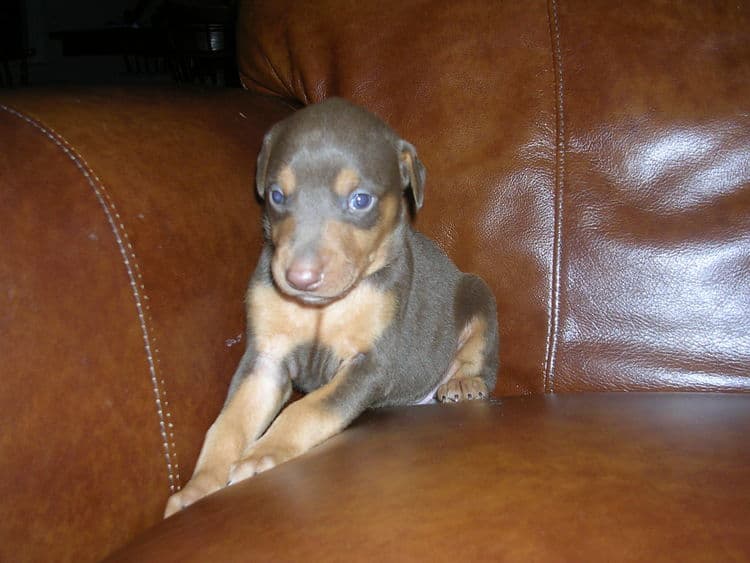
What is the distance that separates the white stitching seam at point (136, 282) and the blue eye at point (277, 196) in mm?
513

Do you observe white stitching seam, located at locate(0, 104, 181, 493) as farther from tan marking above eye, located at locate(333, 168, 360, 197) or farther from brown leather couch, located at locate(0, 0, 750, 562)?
tan marking above eye, located at locate(333, 168, 360, 197)

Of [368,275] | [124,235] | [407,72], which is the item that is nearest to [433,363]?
[368,275]

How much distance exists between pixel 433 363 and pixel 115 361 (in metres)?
1.23

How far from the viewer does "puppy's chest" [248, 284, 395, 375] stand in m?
2.41

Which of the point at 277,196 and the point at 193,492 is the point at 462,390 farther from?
the point at 193,492

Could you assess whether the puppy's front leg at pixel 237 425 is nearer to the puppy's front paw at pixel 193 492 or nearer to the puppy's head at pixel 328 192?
the puppy's front paw at pixel 193 492

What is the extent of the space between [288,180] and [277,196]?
0.08 m

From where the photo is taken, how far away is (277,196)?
2.24m

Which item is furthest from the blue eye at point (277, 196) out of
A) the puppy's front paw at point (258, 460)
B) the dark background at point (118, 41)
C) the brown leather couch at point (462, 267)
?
the dark background at point (118, 41)

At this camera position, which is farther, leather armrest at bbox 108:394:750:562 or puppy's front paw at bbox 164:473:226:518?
puppy's front paw at bbox 164:473:226:518

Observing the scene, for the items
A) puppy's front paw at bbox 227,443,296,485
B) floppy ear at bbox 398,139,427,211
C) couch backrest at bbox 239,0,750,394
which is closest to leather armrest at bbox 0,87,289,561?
puppy's front paw at bbox 227,443,296,485

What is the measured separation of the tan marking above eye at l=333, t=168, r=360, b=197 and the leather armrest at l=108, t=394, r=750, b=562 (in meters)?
0.68

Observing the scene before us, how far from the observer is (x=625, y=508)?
147cm

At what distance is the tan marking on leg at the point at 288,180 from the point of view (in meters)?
2.19
